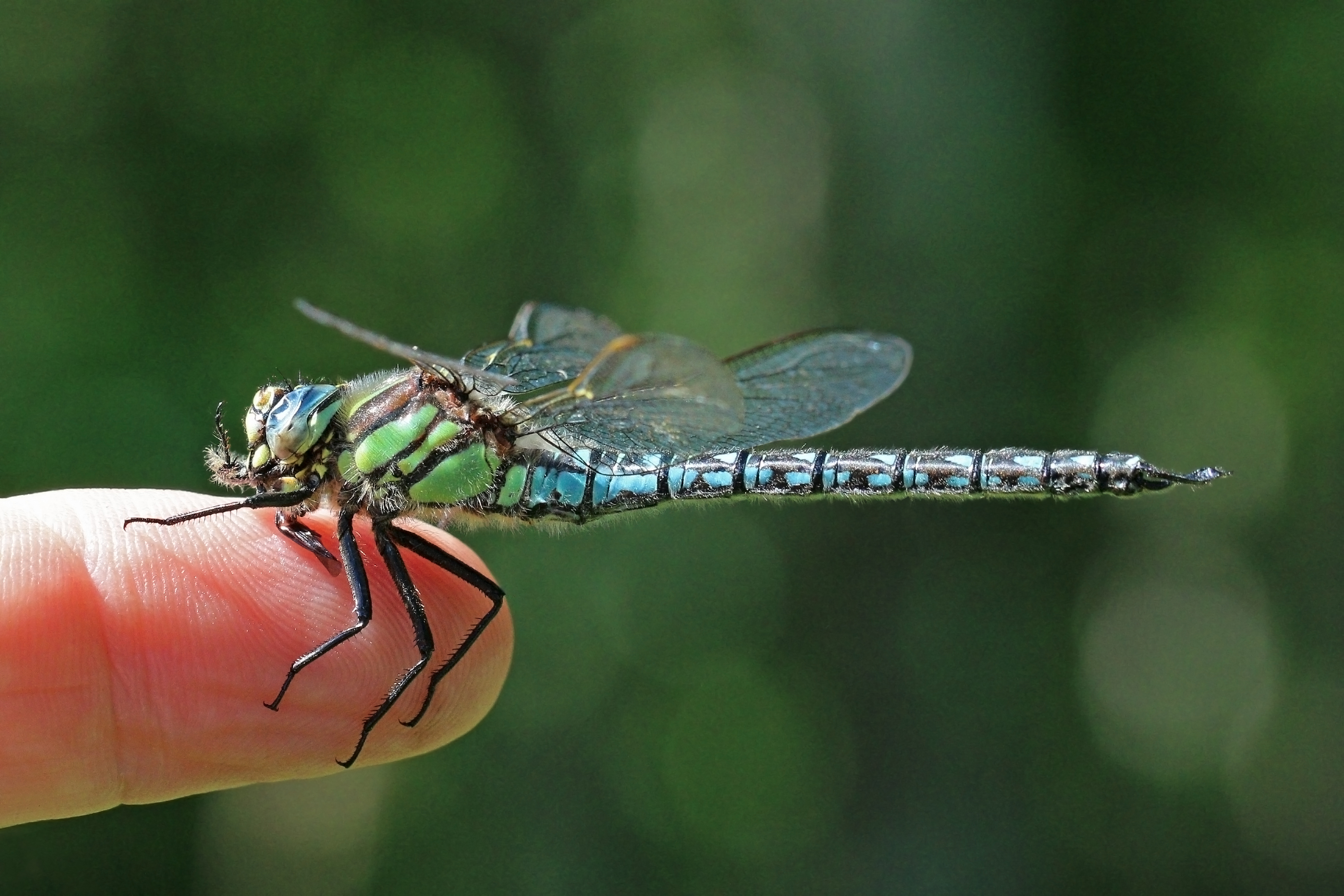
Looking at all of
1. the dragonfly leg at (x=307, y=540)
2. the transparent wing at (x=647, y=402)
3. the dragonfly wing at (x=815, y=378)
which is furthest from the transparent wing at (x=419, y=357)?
the dragonfly wing at (x=815, y=378)

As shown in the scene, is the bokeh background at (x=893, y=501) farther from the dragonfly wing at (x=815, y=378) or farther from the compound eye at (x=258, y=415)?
the compound eye at (x=258, y=415)

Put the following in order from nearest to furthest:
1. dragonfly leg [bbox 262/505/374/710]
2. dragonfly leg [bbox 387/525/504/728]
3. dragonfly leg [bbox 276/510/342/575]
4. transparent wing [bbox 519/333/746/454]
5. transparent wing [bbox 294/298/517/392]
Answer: transparent wing [bbox 294/298/517/392]
transparent wing [bbox 519/333/746/454]
dragonfly leg [bbox 262/505/374/710]
dragonfly leg [bbox 387/525/504/728]
dragonfly leg [bbox 276/510/342/575]

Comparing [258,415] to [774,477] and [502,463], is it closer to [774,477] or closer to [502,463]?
[502,463]

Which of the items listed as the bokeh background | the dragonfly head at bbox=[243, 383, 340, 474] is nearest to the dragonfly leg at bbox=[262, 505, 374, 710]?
the dragonfly head at bbox=[243, 383, 340, 474]

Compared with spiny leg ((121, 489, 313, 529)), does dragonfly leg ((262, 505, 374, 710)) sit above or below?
below

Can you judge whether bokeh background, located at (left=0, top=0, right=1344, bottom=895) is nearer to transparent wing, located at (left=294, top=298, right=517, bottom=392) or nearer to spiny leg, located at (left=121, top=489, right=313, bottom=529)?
spiny leg, located at (left=121, top=489, right=313, bottom=529)

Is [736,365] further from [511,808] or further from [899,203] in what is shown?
[511,808]

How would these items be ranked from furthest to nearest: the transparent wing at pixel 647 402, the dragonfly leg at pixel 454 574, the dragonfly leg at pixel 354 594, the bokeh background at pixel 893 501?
1. the bokeh background at pixel 893 501
2. the dragonfly leg at pixel 454 574
3. the dragonfly leg at pixel 354 594
4. the transparent wing at pixel 647 402
